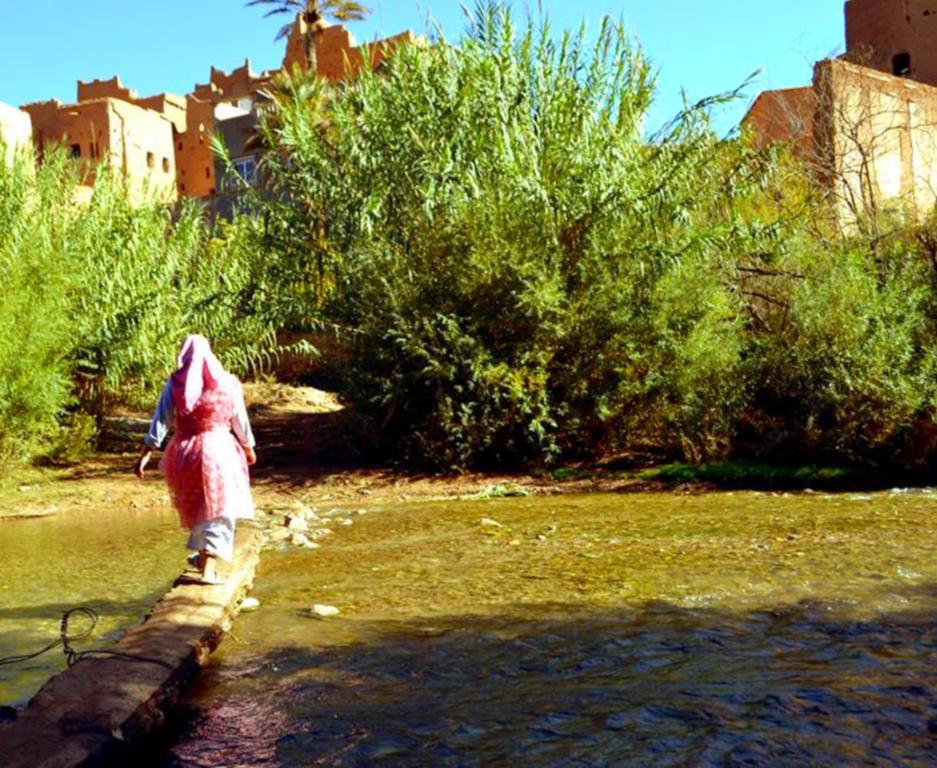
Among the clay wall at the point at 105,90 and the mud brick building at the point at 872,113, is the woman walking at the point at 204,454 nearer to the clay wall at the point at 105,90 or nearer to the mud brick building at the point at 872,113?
the mud brick building at the point at 872,113

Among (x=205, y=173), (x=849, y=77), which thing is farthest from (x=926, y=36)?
(x=205, y=173)

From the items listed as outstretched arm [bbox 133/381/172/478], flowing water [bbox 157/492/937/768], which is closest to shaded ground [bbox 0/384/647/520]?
flowing water [bbox 157/492/937/768]

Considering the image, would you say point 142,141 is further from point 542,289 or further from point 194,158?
point 542,289

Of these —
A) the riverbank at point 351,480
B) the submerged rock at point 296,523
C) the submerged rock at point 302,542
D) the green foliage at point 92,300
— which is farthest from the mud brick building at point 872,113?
the submerged rock at point 302,542

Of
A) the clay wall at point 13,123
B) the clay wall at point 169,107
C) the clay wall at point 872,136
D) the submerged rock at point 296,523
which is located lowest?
the submerged rock at point 296,523

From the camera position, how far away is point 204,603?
19.5 feet

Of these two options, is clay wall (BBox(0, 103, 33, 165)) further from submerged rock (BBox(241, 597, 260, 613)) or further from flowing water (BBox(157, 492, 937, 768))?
submerged rock (BBox(241, 597, 260, 613))

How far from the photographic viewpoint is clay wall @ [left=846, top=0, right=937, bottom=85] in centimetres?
3328

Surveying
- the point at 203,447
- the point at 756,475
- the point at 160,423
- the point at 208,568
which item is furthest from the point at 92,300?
the point at 208,568

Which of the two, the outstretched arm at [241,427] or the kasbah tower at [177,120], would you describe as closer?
the outstretched arm at [241,427]

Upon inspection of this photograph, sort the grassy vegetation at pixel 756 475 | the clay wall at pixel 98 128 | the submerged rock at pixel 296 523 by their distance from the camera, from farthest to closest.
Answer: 1. the clay wall at pixel 98 128
2. the grassy vegetation at pixel 756 475
3. the submerged rock at pixel 296 523

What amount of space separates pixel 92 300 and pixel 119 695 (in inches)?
515

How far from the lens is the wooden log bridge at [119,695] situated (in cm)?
371

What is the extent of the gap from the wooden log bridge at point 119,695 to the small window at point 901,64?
33.8m
